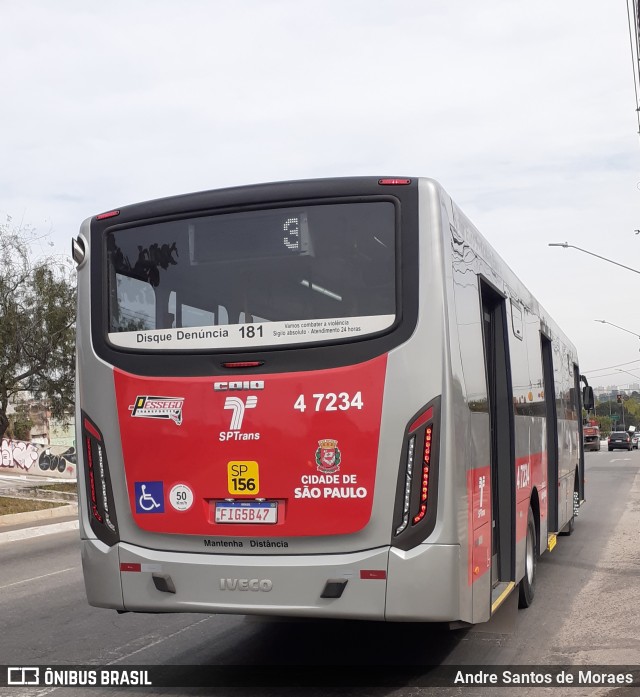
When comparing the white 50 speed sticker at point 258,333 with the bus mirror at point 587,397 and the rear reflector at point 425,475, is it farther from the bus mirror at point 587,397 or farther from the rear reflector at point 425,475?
→ the bus mirror at point 587,397

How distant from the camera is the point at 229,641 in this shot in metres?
7.68

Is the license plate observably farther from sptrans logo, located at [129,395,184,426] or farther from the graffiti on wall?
the graffiti on wall

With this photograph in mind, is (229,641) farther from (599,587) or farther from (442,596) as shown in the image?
(599,587)

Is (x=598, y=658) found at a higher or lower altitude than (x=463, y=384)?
lower

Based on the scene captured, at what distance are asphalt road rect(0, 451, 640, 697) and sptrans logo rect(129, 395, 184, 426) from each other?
1849 millimetres

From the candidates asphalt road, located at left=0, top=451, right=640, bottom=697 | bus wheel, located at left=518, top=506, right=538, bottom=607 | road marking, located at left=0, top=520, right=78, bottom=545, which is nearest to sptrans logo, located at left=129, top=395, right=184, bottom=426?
asphalt road, located at left=0, top=451, right=640, bottom=697

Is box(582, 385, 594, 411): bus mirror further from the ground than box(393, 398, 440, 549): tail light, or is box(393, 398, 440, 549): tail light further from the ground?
box(582, 385, 594, 411): bus mirror

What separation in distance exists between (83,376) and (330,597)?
2341mm

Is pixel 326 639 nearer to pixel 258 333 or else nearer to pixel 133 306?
pixel 258 333

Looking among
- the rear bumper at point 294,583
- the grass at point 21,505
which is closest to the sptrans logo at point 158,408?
the rear bumper at point 294,583

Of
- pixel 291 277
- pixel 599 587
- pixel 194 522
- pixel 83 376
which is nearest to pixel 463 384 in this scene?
pixel 291 277

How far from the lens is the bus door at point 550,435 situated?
10812mm

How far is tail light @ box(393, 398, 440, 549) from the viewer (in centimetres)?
555

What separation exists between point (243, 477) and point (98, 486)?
1121 mm
